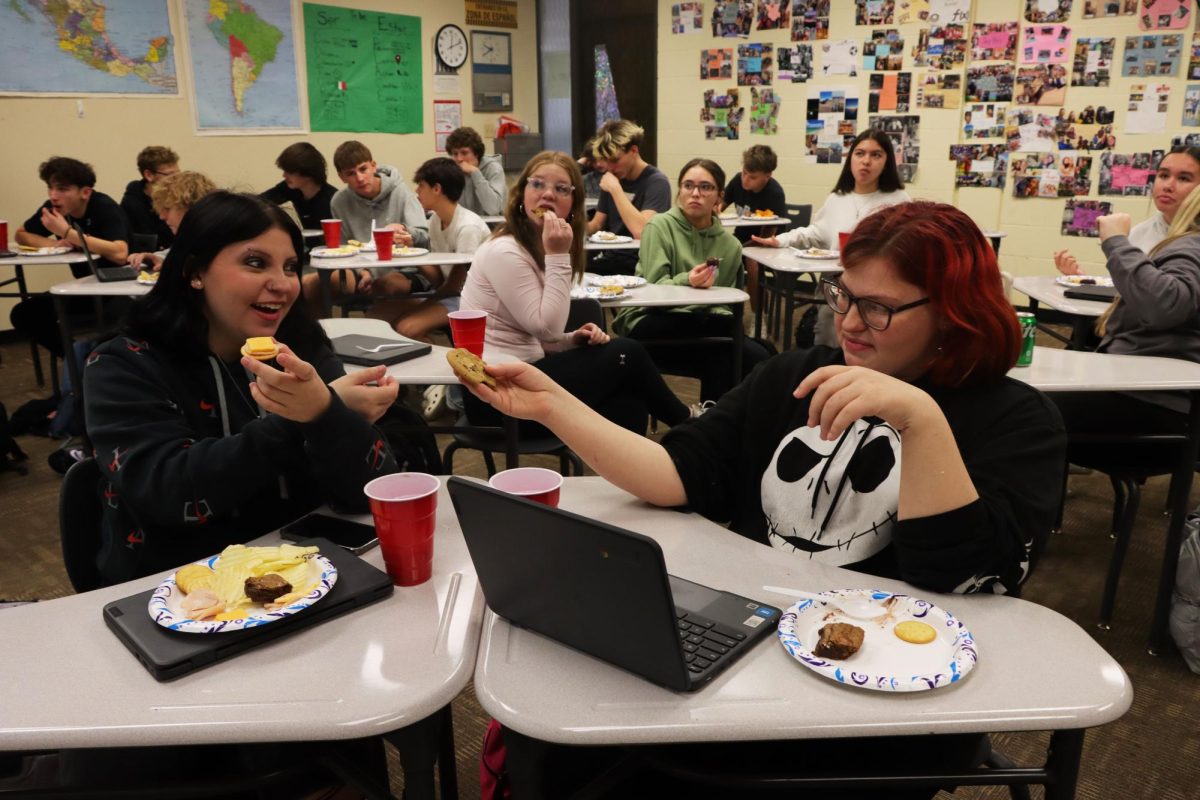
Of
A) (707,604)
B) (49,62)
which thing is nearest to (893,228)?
(707,604)

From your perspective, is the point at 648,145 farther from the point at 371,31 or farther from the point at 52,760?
the point at 52,760

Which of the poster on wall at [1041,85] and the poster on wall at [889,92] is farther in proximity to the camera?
the poster on wall at [889,92]

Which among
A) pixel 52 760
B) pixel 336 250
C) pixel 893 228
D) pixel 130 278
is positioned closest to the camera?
pixel 52 760

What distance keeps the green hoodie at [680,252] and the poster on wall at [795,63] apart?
361cm

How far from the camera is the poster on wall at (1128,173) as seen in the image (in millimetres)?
5719

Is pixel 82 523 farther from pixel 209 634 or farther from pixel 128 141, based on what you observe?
pixel 128 141

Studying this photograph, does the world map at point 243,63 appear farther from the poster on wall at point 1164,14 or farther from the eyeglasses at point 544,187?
the poster on wall at point 1164,14

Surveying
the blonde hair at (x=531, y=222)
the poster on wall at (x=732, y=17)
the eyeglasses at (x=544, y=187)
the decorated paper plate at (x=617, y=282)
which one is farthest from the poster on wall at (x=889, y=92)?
the eyeglasses at (x=544, y=187)

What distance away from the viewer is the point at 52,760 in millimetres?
1243

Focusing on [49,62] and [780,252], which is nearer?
[780,252]

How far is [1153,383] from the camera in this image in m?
2.19

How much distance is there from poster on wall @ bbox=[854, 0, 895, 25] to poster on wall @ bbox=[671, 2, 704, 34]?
55.0 inches

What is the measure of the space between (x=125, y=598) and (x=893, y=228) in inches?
47.7

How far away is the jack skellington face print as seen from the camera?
1322 millimetres
